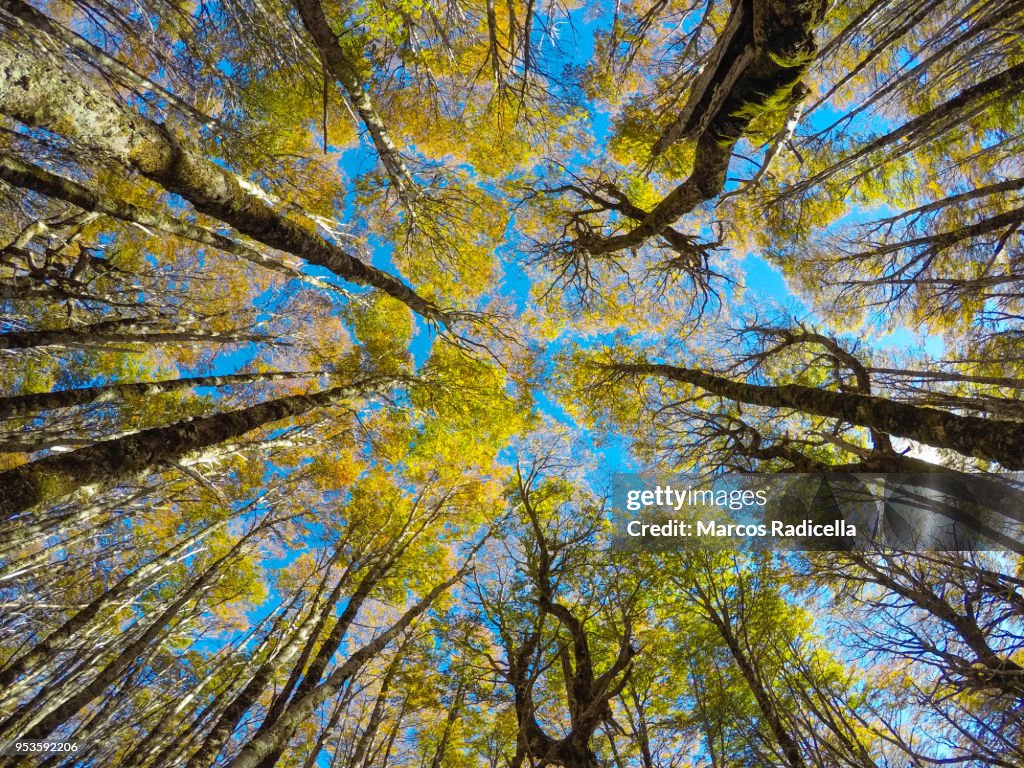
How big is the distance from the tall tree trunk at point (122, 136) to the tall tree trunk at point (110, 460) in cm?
175

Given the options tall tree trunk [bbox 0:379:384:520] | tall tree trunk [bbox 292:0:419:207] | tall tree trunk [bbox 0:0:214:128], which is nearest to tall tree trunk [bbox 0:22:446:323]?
tall tree trunk [bbox 0:379:384:520]

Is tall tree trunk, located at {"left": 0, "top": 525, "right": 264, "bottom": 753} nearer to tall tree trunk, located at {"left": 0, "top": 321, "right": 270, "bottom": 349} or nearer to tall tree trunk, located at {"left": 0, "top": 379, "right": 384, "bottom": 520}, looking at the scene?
tall tree trunk, located at {"left": 0, "top": 379, "right": 384, "bottom": 520}

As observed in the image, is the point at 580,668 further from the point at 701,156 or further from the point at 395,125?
the point at 395,125

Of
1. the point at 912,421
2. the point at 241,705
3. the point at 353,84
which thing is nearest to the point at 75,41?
the point at 353,84

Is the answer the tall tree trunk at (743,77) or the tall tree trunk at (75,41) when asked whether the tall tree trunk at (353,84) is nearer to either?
the tall tree trunk at (75,41)

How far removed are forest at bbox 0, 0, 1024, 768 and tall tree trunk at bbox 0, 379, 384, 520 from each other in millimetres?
27

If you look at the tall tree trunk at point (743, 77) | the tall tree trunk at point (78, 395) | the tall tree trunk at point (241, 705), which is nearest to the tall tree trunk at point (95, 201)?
the tall tree trunk at point (78, 395)

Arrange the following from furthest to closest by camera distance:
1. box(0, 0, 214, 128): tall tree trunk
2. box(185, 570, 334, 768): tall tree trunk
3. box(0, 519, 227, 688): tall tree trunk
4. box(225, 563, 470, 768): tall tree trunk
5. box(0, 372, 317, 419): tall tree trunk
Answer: box(0, 519, 227, 688): tall tree trunk → box(0, 372, 317, 419): tall tree trunk → box(0, 0, 214, 128): tall tree trunk → box(185, 570, 334, 768): tall tree trunk → box(225, 563, 470, 768): tall tree trunk

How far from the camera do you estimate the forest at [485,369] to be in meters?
3.16

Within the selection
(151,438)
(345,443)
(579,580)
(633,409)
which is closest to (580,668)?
(579,580)

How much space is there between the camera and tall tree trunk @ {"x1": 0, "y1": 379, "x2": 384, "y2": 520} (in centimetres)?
235

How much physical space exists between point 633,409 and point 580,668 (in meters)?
5.37

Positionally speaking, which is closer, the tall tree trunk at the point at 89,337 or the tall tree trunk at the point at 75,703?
the tall tree trunk at the point at 75,703

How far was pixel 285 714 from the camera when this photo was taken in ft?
9.45
